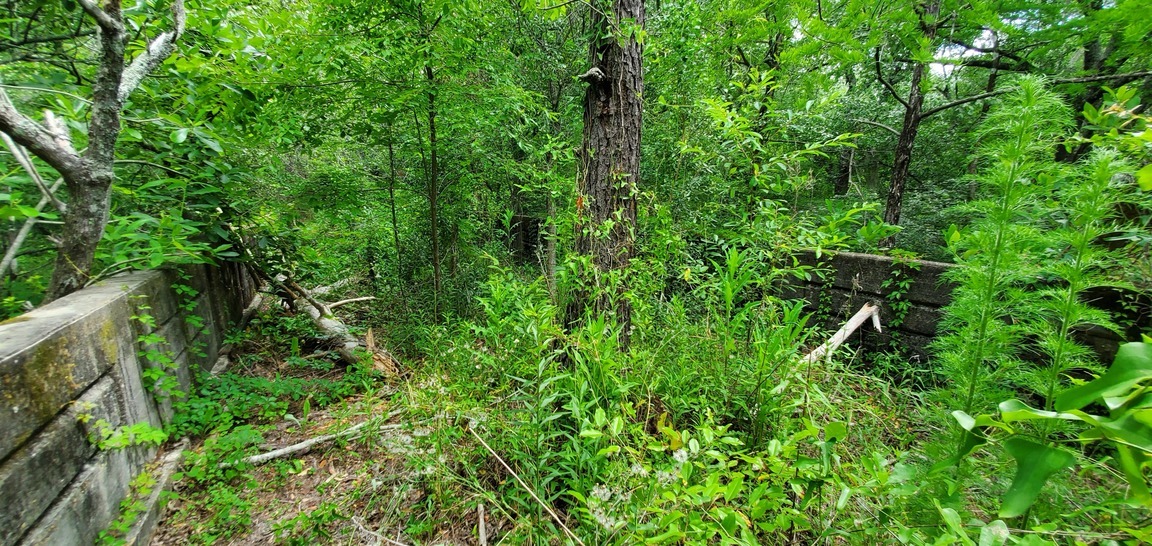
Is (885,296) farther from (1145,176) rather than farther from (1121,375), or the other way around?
Answer: (1121,375)

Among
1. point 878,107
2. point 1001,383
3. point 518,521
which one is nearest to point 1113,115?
point 1001,383

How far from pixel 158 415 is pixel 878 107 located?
9.72 meters

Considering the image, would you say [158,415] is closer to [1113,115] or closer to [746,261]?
[746,261]

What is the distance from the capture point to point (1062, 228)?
6.12ft

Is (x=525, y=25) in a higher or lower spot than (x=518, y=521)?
higher

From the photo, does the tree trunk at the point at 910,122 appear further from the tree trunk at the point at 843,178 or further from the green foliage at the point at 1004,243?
the tree trunk at the point at 843,178

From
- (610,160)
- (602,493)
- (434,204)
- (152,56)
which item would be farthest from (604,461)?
(434,204)

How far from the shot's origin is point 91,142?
6.97ft

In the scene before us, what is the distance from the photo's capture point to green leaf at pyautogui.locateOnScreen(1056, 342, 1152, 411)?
1.84 feet

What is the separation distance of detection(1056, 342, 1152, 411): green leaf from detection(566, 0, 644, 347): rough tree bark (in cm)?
184

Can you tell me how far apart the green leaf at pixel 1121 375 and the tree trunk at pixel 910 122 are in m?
4.26

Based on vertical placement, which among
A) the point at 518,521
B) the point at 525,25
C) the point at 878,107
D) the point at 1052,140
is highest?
the point at 525,25

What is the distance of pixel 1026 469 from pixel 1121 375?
181 millimetres

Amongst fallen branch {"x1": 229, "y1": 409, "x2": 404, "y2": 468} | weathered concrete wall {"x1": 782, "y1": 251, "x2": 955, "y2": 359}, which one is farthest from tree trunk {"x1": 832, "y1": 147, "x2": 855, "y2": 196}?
fallen branch {"x1": 229, "y1": 409, "x2": 404, "y2": 468}
